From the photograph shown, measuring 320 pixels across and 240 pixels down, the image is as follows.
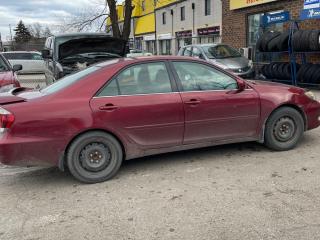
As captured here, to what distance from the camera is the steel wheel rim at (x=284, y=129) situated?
18.4ft

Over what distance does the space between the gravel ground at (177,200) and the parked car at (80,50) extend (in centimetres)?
453

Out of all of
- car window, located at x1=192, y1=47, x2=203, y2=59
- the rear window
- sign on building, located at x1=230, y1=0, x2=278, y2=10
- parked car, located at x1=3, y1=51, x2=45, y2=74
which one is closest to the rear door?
car window, located at x1=192, y1=47, x2=203, y2=59

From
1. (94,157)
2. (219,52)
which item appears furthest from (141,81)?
(219,52)

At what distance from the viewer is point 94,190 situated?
14.8ft

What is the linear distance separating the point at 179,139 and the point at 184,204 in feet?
4.04

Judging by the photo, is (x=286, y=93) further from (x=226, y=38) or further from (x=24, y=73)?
(x=24, y=73)

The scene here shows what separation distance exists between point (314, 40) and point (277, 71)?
2.13 metres

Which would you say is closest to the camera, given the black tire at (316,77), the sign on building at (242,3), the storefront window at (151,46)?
the black tire at (316,77)

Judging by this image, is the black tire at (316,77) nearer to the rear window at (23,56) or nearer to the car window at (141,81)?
the car window at (141,81)

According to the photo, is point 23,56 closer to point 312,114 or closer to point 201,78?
point 201,78

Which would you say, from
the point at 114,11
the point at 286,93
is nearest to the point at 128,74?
the point at 286,93

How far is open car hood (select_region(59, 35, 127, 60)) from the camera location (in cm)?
965

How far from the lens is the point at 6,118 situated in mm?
4352

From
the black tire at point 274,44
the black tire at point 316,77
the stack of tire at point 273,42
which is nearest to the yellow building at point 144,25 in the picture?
the stack of tire at point 273,42
